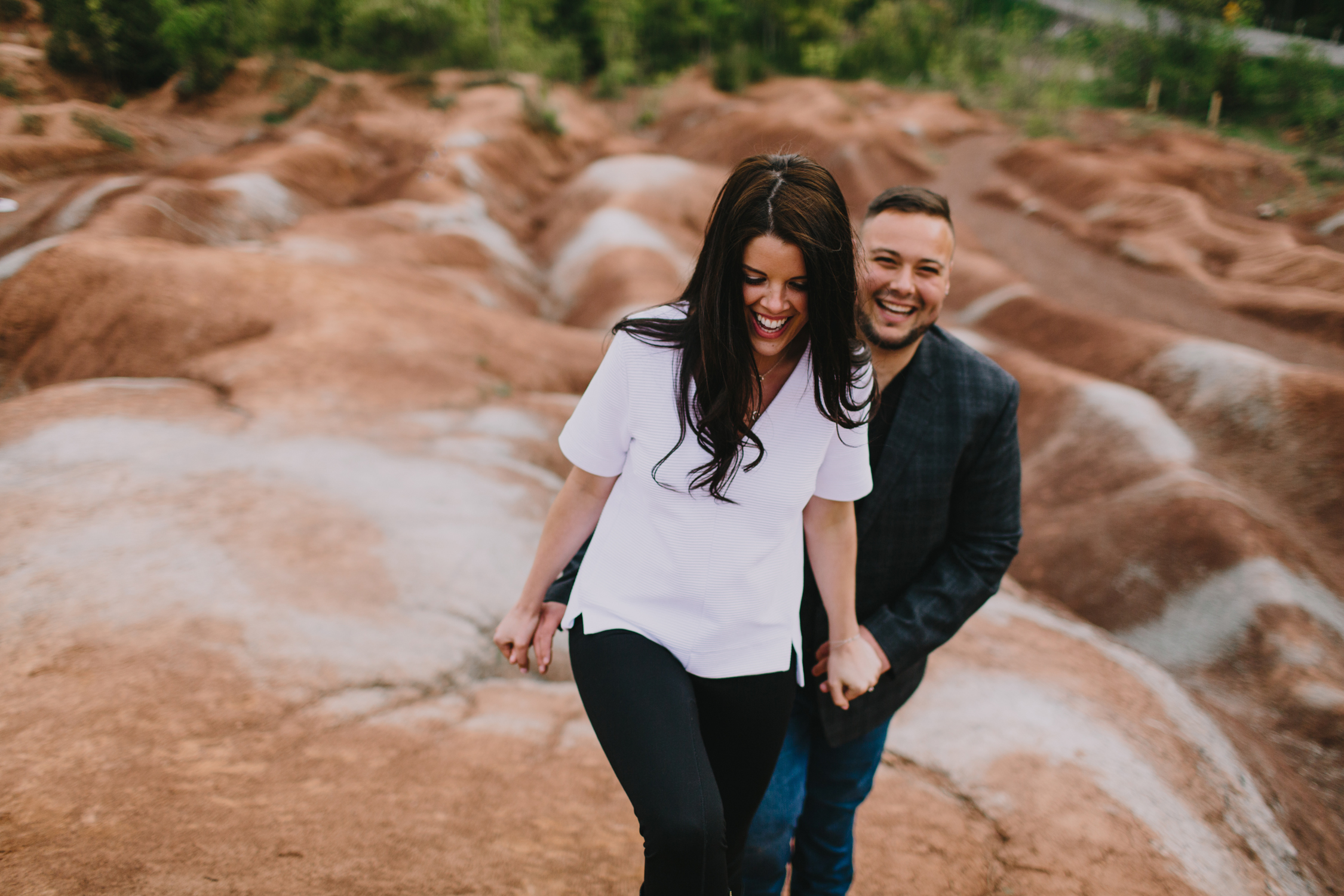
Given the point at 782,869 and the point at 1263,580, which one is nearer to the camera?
the point at 782,869

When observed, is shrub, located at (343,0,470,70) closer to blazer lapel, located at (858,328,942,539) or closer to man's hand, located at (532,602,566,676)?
blazer lapel, located at (858,328,942,539)

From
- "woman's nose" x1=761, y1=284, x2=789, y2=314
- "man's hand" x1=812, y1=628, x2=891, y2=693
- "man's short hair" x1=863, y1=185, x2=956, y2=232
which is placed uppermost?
"man's short hair" x1=863, y1=185, x2=956, y2=232

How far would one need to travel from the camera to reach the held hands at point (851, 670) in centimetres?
234

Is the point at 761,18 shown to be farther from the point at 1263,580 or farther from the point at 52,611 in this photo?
the point at 52,611

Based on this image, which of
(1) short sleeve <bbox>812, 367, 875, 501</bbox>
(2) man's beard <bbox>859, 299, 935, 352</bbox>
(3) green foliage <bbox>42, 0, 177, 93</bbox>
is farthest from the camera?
(3) green foliage <bbox>42, 0, 177, 93</bbox>

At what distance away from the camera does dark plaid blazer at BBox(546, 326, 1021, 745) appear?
8.21ft

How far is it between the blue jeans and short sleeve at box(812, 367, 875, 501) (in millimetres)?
971

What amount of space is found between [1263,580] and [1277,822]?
4384 millimetres

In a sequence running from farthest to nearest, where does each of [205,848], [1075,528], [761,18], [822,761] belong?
1. [761,18]
2. [1075,528]
3. [205,848]
4. [822,761]

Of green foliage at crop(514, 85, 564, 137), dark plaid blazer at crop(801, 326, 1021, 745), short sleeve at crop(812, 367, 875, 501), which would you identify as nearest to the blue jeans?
dark plaid blazer at crop(801, 326, 1021, 745)

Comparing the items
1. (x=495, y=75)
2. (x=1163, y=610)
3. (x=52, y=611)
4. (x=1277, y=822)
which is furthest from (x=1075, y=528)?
(x=495, y=75)

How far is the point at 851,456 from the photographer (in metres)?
2.12

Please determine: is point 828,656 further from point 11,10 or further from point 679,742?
point 11,10

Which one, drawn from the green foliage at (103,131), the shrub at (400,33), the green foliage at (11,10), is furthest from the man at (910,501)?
the shrub at (400,33)
